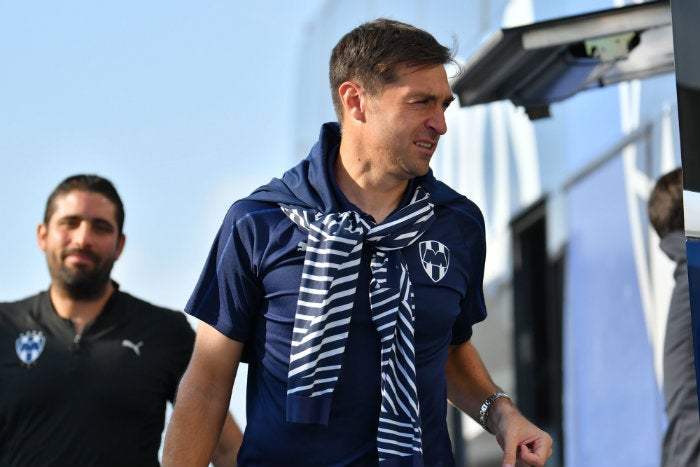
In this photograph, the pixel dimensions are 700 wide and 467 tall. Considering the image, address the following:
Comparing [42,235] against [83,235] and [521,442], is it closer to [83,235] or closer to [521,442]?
[83,235]

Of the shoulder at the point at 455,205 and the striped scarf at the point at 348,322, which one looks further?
the shoulder at the point at 455,205

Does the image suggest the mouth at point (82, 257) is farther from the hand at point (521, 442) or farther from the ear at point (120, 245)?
the hand at point (521, 442)

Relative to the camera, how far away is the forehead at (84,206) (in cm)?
485

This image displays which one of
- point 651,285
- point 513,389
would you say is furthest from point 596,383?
point 513,389

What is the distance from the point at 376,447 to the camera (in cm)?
295

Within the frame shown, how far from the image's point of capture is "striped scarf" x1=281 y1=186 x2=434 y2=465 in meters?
2.90

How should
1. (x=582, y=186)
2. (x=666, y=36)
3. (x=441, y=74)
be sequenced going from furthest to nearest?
1. (x=582, y=186)
2. (x=666, y=36)
3. (x=441, y=74)

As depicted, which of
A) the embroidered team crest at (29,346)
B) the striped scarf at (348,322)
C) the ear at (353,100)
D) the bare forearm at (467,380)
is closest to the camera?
the striped scarf at (348,322)

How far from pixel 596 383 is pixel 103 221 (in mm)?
2738

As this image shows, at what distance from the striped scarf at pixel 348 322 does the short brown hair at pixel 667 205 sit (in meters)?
1.40

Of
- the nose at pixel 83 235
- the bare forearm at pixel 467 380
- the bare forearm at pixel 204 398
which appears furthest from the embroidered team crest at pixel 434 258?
the nose at pixel 83 235

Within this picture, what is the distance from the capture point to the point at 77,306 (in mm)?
4758

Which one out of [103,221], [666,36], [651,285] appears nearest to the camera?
[666,36]

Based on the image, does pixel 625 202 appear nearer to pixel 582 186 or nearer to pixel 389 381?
pixel 582 186
